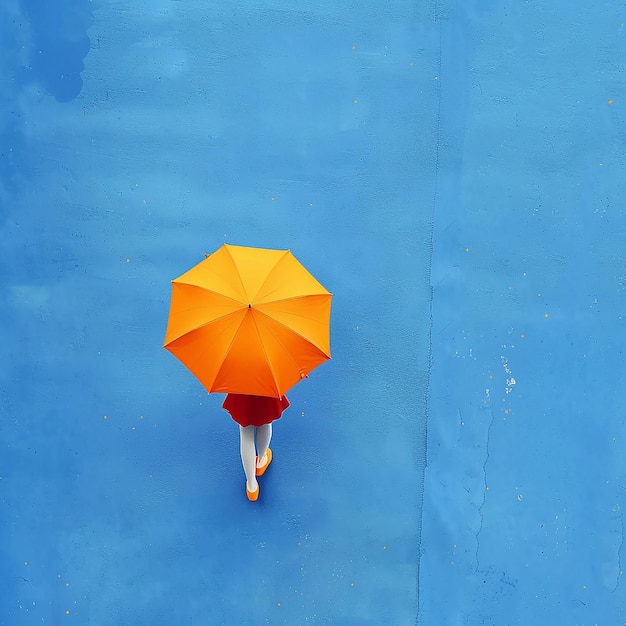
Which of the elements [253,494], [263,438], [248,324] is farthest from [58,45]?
[253,494]

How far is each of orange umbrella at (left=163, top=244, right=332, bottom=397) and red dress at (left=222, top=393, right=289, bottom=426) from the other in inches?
11.7

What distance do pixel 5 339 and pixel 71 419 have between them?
0.76m

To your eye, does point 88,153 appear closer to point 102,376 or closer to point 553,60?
point 102,376

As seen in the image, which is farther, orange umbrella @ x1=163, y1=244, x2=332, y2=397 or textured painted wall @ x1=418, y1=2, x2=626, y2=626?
textured painted wall @ x1=418, y1=2, x2=626, y2=626

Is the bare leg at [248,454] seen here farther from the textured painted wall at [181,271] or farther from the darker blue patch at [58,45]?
the darker blue patch at [58,45]

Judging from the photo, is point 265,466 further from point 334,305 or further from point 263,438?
point 334,305

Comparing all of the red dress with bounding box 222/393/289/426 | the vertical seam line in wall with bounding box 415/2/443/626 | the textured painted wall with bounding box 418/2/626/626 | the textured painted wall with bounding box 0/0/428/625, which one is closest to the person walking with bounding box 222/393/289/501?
the red dress with bounding box 222/393/289/426

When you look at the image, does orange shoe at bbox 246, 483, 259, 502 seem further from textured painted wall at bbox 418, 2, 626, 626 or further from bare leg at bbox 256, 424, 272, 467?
textured painted wall at bbox 418, 2, 626, 626

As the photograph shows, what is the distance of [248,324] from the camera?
3482 mm

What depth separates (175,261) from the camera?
4.91 metres

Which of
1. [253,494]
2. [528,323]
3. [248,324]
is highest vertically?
[248,324]

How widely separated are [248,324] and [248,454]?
3.91 ft

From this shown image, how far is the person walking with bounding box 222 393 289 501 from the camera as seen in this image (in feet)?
12.8

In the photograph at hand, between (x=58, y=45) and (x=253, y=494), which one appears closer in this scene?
→ (x=253, y=494)
